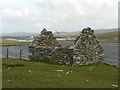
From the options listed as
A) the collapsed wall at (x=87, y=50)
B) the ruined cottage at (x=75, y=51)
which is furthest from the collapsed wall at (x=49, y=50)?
the collapsed wall at (x=87, y=50)

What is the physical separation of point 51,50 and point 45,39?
14.6 feet

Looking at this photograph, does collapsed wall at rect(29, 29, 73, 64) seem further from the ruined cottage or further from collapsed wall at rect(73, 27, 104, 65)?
collapsed wall at rect(73, 27, 104, 65)

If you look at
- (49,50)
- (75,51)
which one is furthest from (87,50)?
(49,50)

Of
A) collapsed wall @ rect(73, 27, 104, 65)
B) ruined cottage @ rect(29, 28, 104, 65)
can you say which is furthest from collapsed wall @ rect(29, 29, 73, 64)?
collapsed wall @ rect(73, 27, 104, 65)

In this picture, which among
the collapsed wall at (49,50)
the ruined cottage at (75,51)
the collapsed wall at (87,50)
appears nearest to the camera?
the collapsed wall at (87,50)

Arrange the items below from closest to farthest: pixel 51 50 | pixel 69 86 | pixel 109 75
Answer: pixel 69 86 < pixel 109 75 < pixel 51 50

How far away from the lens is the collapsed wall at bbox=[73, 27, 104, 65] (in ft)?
152

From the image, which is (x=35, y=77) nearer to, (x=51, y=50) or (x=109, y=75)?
(x=109, y=75)

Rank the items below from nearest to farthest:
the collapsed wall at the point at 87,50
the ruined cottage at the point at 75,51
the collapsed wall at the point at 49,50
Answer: the collapsed wall at the point at 87,50 → the ruined cottage at the point at 75,51 → the collapsed wall at the point at 49,50

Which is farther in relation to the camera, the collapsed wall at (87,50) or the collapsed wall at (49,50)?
the collapsed wall at (49,50)

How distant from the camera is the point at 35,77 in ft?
97.7

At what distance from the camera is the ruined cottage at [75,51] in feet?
153

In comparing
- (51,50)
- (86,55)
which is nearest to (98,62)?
(86,55)

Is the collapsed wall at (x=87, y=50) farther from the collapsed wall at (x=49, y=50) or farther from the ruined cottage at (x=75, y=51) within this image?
the collapsed wall at (x=49, y=50)
